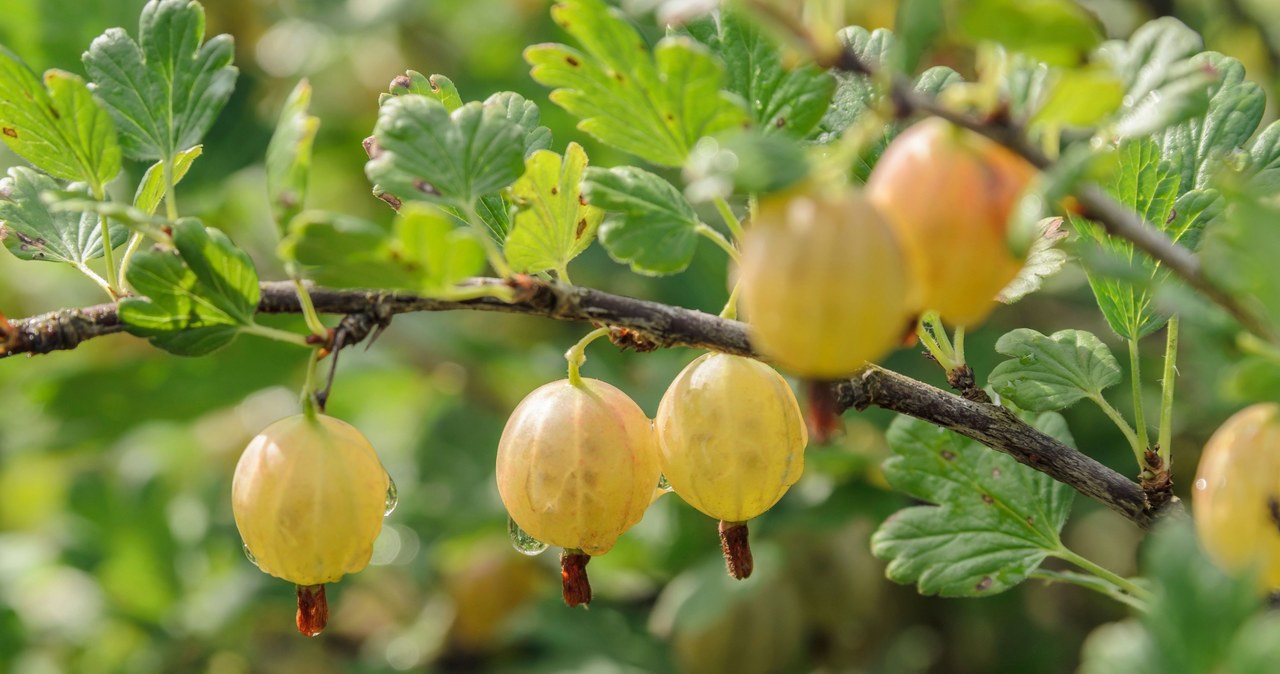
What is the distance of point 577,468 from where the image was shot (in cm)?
93

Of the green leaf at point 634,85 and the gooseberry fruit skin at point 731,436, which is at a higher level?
the green leaf at point 634,85

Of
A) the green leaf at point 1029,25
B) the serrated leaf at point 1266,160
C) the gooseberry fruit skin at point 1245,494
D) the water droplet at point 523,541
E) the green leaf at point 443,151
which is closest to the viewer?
the green leaf at point 1029,25

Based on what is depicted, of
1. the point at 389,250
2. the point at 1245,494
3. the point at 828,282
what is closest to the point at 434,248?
the point at 389,250

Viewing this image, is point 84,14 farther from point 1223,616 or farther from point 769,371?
point 1223,616

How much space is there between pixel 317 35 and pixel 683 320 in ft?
8.27

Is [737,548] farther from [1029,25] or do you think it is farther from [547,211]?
[1029,25]

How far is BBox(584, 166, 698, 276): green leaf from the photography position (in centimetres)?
87

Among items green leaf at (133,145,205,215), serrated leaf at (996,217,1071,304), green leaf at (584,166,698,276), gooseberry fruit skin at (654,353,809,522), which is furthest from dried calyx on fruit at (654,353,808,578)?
green leaf at (133,145,205,215)

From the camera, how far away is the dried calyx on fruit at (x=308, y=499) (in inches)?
35.8

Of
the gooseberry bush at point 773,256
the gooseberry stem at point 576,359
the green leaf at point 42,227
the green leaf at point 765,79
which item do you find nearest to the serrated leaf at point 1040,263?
the gooseberry bush at point 773,256

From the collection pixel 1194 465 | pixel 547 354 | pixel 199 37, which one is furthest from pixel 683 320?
pixel 1194 465

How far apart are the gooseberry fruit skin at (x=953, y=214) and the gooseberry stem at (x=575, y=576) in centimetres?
44

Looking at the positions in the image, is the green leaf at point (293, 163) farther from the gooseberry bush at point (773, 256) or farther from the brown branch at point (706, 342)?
the brown branch at point (706, 342)

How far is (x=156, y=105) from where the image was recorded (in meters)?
1.05
